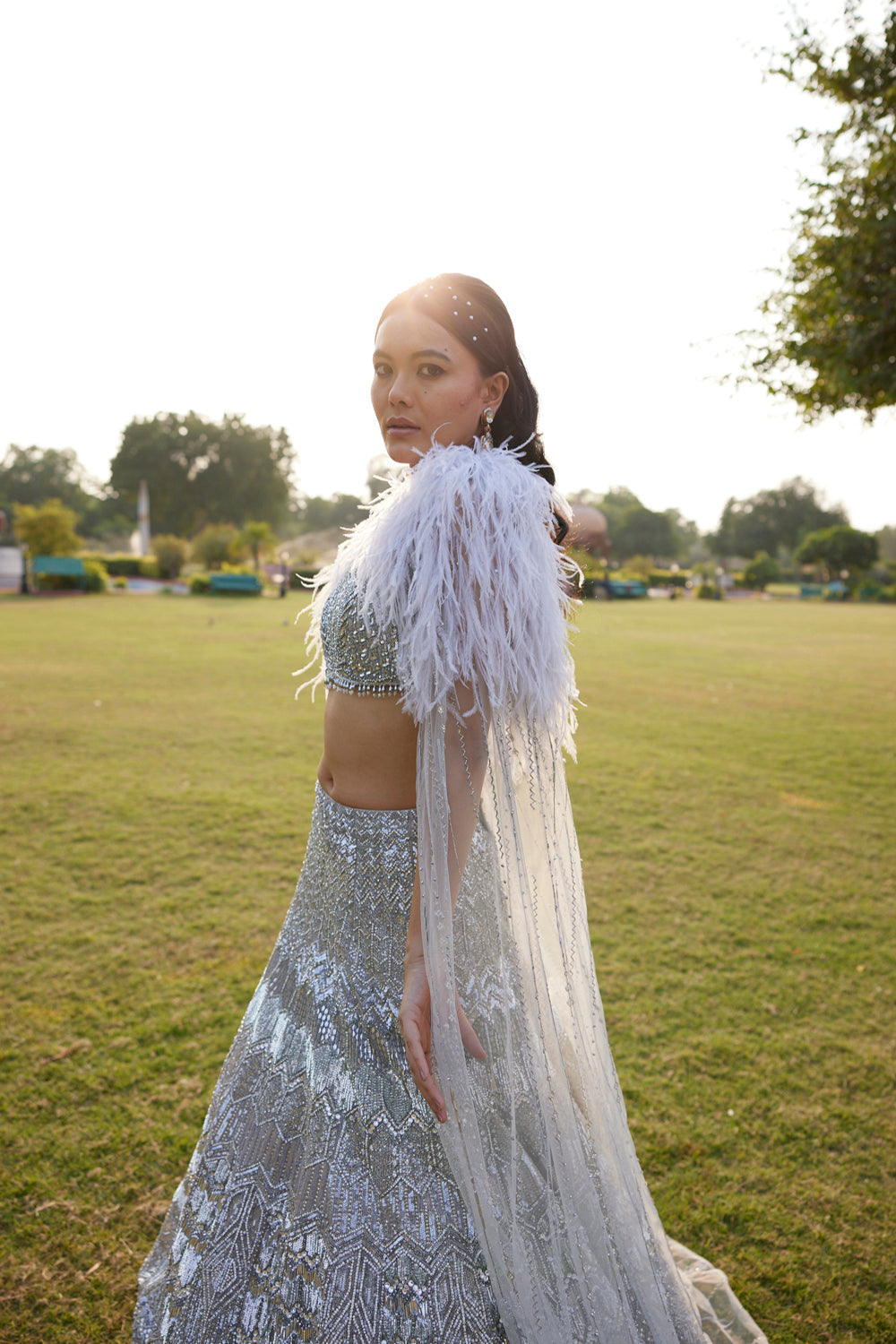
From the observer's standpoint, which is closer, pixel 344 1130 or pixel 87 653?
pixel 344 1130

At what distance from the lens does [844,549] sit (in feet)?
201

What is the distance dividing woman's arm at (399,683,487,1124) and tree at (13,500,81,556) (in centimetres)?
3198

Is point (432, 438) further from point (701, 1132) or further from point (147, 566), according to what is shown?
point (147, 566)

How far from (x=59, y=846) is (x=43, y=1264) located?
286 centimetres

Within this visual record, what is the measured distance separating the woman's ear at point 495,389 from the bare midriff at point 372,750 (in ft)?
1.89

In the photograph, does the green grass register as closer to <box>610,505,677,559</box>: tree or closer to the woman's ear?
the woman's ear

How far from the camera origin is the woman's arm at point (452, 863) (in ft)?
3.98

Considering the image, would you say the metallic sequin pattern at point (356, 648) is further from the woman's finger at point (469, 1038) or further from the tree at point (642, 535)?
the tree at point (642, 535)

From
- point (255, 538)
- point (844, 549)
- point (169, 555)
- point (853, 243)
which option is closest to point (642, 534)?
point (844, 549)

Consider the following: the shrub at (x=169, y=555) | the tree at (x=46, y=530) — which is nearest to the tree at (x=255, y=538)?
the shrub at (x=169, y=555)

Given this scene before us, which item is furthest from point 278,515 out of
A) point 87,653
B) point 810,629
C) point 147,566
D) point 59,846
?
point 59,846

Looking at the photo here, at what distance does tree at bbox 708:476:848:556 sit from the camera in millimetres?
80125

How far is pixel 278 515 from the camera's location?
190 feet

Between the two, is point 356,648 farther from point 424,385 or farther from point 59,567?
point 59,567
